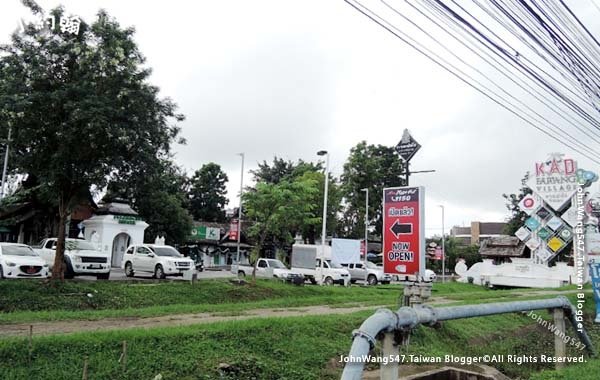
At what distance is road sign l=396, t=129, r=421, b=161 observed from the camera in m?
9.66

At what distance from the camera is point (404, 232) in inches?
379

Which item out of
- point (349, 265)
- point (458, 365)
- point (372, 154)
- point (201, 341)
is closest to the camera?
point (201, 341)

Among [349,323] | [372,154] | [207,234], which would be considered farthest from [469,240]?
[349,323]

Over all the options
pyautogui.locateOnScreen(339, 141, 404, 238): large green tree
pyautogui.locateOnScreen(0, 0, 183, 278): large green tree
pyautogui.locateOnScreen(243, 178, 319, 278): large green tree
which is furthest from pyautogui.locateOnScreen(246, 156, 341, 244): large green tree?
pyautogui.locateOnScreen(0, 0, 183, 278): large green tree

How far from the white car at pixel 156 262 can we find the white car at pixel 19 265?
5.45m

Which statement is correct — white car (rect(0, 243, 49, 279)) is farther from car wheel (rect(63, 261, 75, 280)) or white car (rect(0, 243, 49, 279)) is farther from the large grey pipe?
the large grey pipe

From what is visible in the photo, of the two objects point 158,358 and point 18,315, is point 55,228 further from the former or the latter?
point 158,358

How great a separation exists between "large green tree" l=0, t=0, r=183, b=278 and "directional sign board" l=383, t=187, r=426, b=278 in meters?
8.91

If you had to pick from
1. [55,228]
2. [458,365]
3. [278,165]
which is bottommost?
[458,365]

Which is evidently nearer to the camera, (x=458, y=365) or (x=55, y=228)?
(x=458, y=365)

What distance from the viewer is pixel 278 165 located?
5412cm

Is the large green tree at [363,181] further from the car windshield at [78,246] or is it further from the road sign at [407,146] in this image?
the road sign at [407,146]

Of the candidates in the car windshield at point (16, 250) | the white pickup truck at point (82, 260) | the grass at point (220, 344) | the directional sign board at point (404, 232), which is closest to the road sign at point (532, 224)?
the grass at point (220, 344)

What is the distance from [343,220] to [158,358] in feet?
152
